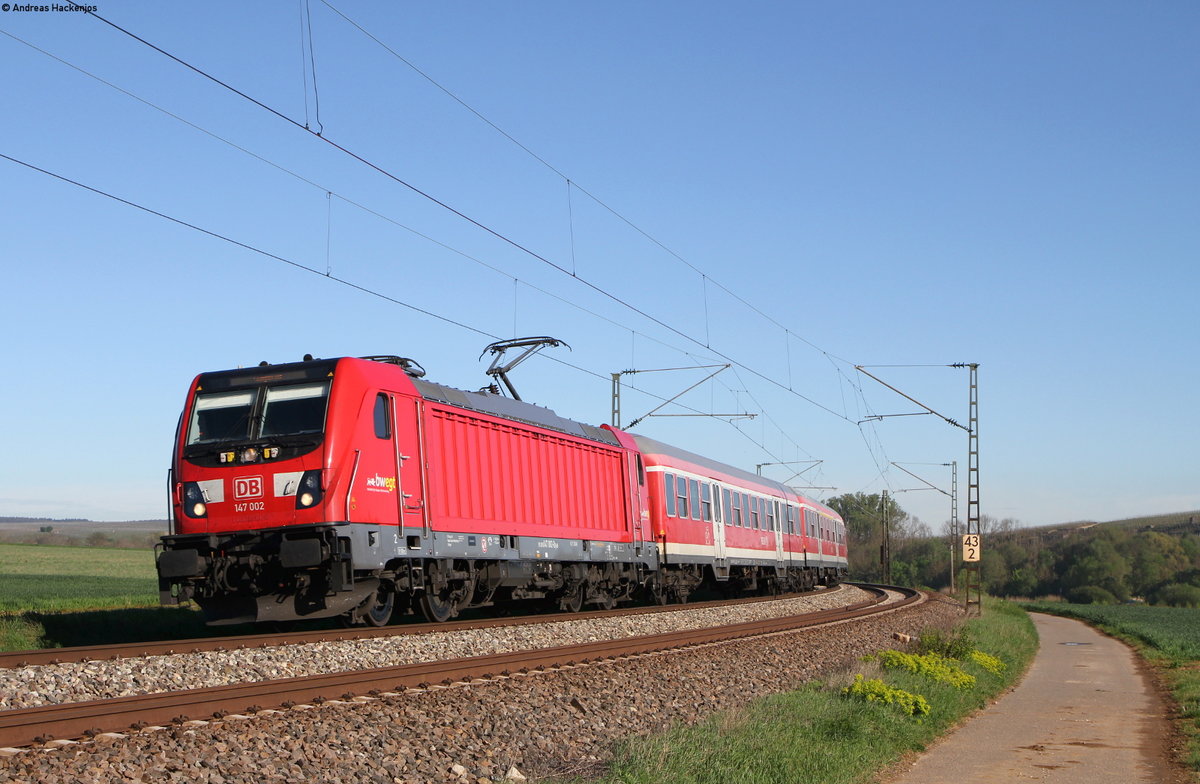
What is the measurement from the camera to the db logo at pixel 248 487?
15.2m

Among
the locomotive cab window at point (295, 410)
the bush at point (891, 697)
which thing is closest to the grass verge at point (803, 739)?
the bush at point (891, 697)

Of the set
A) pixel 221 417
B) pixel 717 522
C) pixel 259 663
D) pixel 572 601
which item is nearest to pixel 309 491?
pixel 221 417

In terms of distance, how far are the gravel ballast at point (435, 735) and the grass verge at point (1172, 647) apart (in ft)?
15.1

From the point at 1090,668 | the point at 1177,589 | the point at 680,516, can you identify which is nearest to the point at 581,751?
the point at 1090,668

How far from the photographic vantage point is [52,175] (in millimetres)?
13383

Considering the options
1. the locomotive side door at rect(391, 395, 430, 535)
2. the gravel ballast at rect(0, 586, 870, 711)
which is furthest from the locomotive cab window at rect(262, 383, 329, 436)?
the gravel ballast at rect(0, 586, 870, 711)

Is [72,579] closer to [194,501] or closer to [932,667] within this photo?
[194,501]

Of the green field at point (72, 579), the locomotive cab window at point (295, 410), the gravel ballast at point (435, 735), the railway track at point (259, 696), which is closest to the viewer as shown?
the gravel ballast at point (435, 735)

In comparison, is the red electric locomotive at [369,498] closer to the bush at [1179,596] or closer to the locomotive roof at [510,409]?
the locomotive roof at [510,409]

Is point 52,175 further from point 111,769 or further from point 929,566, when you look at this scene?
point 929,566

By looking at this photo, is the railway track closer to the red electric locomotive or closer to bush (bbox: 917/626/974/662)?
the red electric locomotive

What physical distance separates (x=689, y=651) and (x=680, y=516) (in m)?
12.6

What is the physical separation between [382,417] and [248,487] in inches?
82.5

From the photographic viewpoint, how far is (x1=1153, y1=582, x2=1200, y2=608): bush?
8794cm
